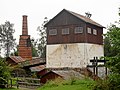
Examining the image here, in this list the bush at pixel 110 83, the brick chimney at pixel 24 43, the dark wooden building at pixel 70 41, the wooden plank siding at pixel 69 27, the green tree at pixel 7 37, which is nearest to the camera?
the bush at pixel 110 83

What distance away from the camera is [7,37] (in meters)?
107

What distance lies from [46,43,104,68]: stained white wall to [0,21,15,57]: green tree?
5425 centimetres

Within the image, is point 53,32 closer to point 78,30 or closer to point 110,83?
point 78,30

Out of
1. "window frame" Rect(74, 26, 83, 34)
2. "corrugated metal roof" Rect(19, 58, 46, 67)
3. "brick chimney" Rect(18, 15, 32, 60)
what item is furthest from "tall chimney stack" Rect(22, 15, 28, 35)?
"window frame" Rect(74, 26, 83, 34)

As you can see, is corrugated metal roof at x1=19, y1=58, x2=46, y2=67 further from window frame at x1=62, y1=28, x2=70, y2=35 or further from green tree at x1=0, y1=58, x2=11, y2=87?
green tree at x1=0, y1=58, x2=11, y2=87

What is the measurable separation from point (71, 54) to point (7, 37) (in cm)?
5932

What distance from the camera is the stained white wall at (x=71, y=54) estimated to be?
4991 centimetres

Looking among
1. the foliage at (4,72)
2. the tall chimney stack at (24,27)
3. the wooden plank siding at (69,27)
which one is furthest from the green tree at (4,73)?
the tall chimney stack at (24,27)

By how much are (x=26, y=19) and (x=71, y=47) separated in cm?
1773

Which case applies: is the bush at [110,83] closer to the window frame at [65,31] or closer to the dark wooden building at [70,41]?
the dark wooden building at [70,41]

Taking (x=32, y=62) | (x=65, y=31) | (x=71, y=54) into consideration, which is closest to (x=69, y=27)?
(x=65, y=31)

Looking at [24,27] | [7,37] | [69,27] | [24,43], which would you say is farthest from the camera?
[7,37]

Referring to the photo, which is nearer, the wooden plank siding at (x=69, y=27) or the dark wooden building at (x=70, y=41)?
the dark wooden building at (x=70, y=41)

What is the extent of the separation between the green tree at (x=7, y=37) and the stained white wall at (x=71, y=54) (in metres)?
54.3
